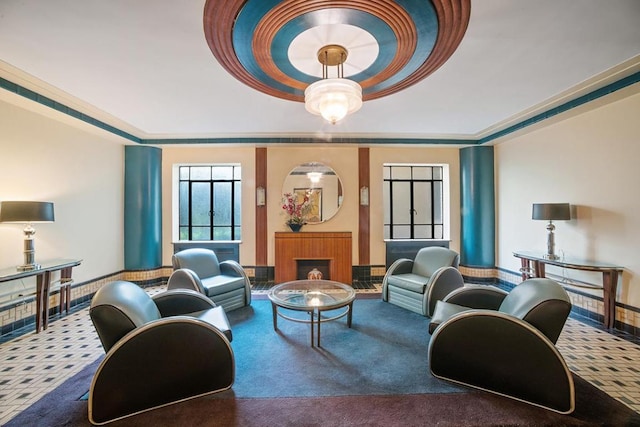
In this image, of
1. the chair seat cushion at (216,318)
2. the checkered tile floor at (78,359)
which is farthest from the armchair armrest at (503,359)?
the chair seat cushion at (216,318)

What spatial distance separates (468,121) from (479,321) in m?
3.39

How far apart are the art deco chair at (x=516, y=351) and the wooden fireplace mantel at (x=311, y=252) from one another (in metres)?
2.89

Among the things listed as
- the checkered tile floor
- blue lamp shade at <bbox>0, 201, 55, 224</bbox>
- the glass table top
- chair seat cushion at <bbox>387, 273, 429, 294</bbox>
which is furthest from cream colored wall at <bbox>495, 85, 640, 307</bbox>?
blue lamp shade at <bbox>0, 201, 55, 224</bbox>

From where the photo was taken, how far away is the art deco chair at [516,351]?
6.00ft

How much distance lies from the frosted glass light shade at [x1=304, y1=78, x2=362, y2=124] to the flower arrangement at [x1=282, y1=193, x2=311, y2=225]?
2.84 meters

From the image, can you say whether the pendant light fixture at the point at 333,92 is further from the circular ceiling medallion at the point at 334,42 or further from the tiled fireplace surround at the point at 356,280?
the tiled fireplace surround at the point at 356,280

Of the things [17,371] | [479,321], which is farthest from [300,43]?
[17,371]

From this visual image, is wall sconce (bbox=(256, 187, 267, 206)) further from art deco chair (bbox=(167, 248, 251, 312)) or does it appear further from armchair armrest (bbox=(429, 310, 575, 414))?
armchair armrest (bbox=(429, 310, 575, 414))

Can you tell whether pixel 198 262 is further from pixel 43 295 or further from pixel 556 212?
pixel 556 212

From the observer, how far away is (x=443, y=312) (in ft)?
8.40

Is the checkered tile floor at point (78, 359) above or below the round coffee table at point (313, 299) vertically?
below

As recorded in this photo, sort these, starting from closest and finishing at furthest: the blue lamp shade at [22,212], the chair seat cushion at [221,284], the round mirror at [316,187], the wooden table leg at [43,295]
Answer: the blue lamp shade at [22,212], the wooden table leg at [43,295], the chair seat cushion at [221,284], the round mirror at [316,187]

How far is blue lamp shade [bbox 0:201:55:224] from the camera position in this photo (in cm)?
280

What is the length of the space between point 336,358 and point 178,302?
1.64m
